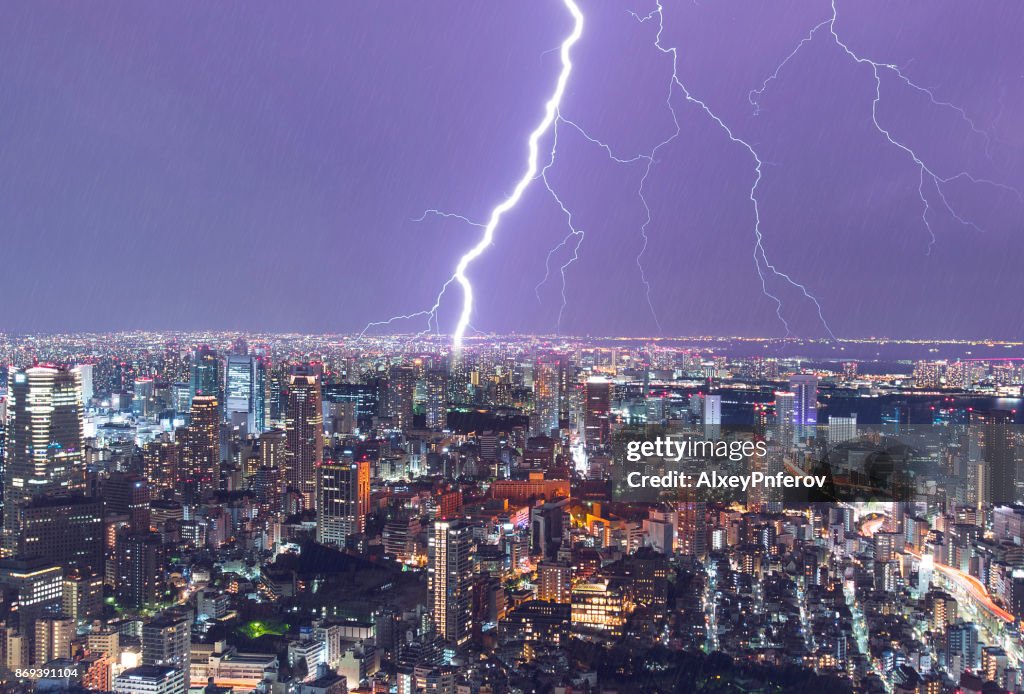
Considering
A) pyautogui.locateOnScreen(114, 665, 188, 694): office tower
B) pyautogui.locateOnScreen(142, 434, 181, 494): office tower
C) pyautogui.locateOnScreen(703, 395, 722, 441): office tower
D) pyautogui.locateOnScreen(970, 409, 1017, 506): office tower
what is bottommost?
pyautogui.locateOnScreen(114, 665, 188, 694): office tower

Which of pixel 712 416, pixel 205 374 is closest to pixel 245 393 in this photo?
pixel 205 374

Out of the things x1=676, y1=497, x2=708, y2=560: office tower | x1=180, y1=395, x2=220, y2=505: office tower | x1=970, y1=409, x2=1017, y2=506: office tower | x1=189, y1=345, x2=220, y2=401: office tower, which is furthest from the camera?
x1=189, y1=345, x2=220, y2=401: office tower

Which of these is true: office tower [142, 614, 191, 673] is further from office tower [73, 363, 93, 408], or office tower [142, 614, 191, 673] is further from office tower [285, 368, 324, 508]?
office tower [73, 363, 93, 408]

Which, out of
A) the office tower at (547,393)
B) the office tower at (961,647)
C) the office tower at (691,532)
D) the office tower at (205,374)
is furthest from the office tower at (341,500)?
the office tower at (961,647)

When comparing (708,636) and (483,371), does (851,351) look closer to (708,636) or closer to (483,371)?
(708,636)

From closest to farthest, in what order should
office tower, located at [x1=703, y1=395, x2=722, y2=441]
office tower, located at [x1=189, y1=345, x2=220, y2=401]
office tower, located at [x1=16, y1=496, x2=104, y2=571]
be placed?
1. office tower, located at [x1=703, y1=395, x2=722, y2=441]
2. office tower, located at [x1=16, y1=496, x2=104, y2=571]
3. office tower, located at [x1=189, y1=345, x2=220, y2=401]

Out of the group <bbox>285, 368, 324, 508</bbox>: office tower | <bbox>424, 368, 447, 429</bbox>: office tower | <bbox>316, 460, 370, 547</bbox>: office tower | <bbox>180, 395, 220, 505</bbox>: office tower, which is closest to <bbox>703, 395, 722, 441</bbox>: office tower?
<bbox>316, 460, 370, 547</bbox>: office tower

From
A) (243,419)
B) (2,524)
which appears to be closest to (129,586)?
(2,524)
